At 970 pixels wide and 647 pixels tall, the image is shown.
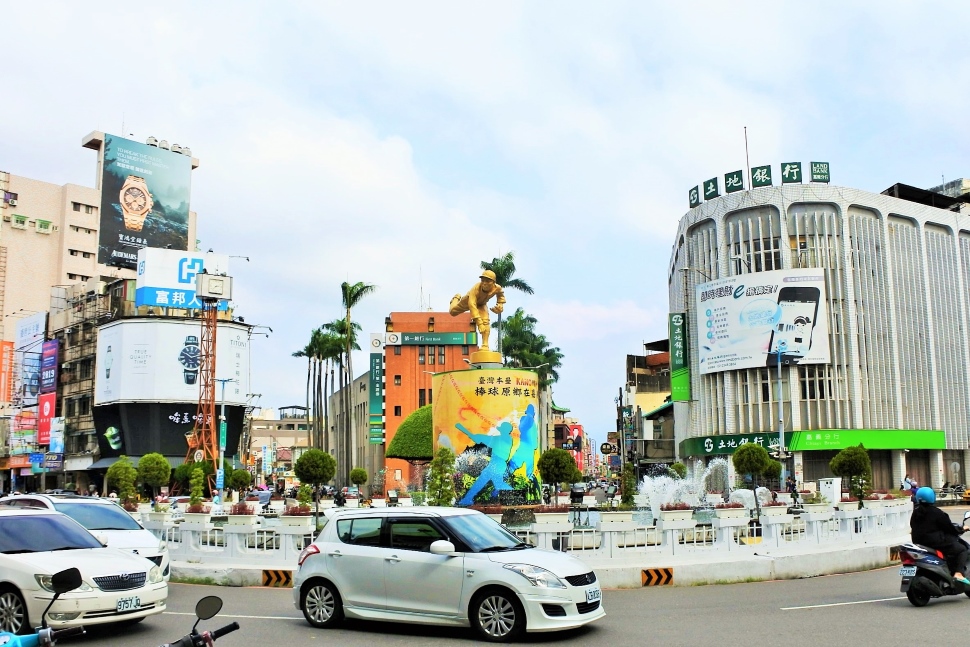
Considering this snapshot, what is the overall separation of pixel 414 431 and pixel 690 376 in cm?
2286

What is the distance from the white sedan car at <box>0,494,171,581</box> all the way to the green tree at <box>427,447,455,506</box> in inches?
483

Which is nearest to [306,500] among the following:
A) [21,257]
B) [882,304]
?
[882,304]

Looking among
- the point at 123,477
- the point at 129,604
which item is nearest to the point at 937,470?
the point at 123,477

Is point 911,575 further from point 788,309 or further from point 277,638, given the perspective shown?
point 788,309

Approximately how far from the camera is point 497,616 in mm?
9805

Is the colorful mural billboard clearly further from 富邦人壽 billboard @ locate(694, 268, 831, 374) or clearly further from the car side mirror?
富邦人壽 billboard @ locate(694, 268, 831, 374)

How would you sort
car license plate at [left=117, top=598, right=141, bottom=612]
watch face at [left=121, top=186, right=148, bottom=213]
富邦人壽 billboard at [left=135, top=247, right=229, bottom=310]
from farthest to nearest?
watch face at [left=121, top=186, right=148, bottom=213], 富邦人壽 billboard at [left=135, top=247, right=229, bottom=310], car license plate at [left=117, top=598, right=141, bottom=612]

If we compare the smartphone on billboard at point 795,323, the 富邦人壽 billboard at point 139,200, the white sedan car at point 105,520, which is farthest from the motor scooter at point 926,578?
the 富邦人壽 billboard at point 139,200

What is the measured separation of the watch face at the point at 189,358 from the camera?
249 ft

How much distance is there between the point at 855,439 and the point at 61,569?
194ft

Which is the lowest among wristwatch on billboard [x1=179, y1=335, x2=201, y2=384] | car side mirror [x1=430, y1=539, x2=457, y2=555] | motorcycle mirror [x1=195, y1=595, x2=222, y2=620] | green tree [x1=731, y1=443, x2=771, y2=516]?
car side mirror [x1=430, y1=539, x2=457, y2=555]

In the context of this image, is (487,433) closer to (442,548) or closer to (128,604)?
(442,548)

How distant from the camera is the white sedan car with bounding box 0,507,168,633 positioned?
31.3 feet

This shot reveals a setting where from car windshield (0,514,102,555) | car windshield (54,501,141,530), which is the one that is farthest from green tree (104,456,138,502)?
car windshield (0,514,102,555)
